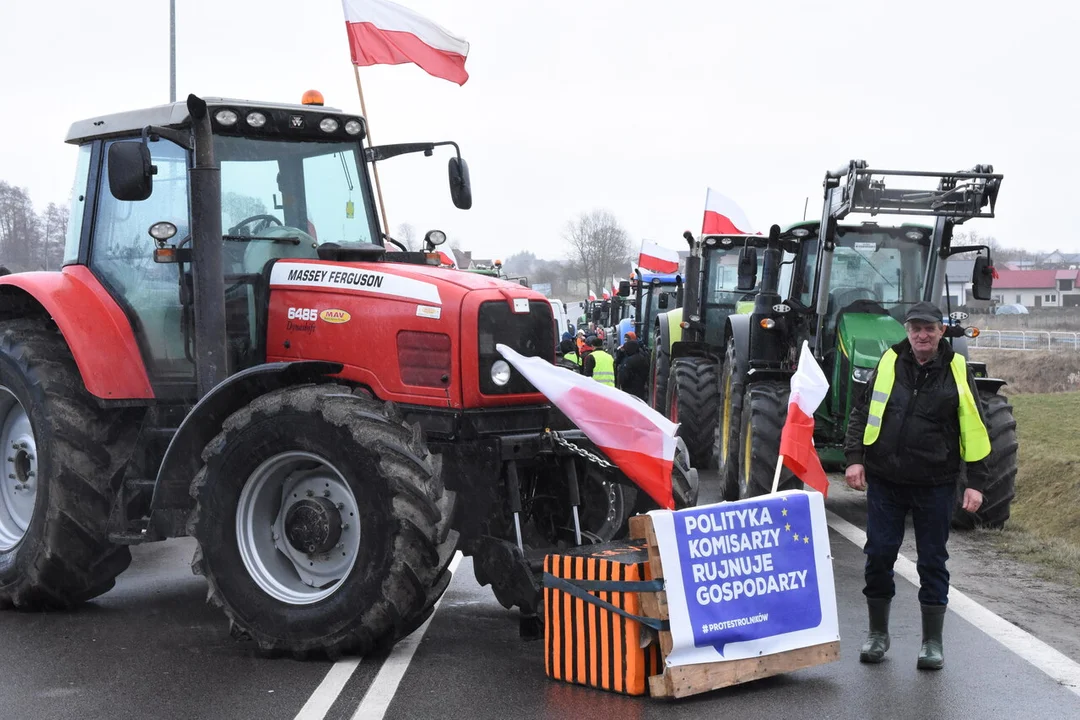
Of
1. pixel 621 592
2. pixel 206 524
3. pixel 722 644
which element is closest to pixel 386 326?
pixel 206 524

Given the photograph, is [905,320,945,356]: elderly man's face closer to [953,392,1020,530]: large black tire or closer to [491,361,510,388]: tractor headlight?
[491,361,510,388]: tractor headlight

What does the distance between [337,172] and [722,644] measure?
146 inches

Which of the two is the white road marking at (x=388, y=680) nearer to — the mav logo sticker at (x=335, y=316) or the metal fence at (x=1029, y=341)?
the mav logo sticker at (x=335, y=316)

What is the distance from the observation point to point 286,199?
7633 millimetres

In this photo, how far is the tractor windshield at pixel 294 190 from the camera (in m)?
7.49

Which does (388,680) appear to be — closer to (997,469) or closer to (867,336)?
(997,469)

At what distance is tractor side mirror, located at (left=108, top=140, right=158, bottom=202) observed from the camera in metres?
6.65

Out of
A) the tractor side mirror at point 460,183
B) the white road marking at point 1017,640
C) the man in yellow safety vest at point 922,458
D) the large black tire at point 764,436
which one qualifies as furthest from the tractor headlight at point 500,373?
the large black tire at point 764,436

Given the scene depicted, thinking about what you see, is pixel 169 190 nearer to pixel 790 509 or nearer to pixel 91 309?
pixel 91 309

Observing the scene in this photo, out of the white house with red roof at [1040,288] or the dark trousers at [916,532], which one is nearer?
the dark trousers at [916,532]

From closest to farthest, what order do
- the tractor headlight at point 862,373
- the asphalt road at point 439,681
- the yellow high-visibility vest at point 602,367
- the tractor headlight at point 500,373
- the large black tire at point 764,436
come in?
the asphalt road at point 439,681 < the tractor headlight at point 500,373 < the large black tire at point 764,436 < the tractor headlight at point 862,373 < the yellow high-visibility vest at point 602,367

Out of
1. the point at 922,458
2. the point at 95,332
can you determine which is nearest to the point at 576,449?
the point at 922,458

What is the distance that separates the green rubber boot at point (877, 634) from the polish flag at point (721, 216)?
47.8ft

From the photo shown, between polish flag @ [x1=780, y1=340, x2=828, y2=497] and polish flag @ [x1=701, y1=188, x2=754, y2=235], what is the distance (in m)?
14.0
